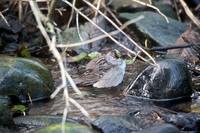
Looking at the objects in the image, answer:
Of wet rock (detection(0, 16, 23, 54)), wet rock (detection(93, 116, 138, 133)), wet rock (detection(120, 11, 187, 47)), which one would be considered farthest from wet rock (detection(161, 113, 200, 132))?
wet rock (detection(0, 16, 23, 54))

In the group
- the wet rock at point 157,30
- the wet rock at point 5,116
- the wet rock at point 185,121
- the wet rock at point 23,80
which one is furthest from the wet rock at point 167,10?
the wet rock at point 5,116

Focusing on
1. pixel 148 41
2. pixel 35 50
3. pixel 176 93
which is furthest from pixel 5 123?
pixel 148 41

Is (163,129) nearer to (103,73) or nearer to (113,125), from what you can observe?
(113,125)

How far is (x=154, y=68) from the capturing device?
3994mm

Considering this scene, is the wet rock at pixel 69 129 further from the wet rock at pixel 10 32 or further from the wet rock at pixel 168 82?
the wet rock at pixel 10 32

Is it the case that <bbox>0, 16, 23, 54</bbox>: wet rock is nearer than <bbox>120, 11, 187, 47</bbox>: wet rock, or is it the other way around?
<bbox>120, 11, 187, 47</bbox>: wet rock

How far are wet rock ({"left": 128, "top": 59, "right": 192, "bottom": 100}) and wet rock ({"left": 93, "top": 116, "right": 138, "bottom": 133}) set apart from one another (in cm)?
76

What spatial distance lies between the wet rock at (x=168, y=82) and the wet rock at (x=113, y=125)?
30.0 inches

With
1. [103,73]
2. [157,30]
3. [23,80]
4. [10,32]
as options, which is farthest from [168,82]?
[10,32]

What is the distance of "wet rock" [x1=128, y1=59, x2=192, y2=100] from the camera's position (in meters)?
3.94

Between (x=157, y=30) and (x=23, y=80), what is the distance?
2.53m

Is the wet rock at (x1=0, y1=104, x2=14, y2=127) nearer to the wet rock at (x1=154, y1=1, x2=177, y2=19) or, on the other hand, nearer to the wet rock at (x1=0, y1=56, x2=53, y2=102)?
the wet rock at (x1=0, y1=56, x2=53, y2=102)

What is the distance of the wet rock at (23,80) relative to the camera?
386 centimetres

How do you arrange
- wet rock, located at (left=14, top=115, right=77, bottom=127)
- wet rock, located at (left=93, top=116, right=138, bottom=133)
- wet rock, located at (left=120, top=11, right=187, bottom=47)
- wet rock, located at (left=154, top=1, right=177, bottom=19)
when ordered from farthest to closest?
wet rock, located at (left=154, top=1, right=177, bottom=19) < wet rock, located at (left=120, top=11, right=187, bottom=47) < wet rock, located at (left=14, top=115, right=77, bottom=127) < wet rock, located at (left=93, top=116, right=138, bottom=133)
